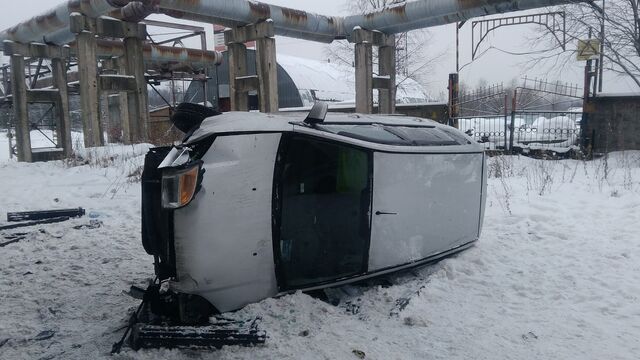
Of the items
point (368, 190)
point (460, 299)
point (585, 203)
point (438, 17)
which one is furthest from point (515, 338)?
point (438, 17)

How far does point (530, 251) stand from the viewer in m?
4.68

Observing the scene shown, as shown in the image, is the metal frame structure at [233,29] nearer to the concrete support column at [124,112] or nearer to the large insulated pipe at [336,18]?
the large insulated pipe at [336,18]

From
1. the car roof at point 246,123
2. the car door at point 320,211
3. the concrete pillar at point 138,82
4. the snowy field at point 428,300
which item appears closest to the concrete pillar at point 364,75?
the concrete pillar at point 138,82

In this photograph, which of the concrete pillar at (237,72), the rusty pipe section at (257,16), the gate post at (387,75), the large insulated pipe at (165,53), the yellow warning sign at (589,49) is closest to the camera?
the rusty pipe section at (257,16)

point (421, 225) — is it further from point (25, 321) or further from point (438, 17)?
point (438, 17)

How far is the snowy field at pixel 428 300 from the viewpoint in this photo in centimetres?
282

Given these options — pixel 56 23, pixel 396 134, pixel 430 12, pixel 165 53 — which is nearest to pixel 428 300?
pixel 396 134

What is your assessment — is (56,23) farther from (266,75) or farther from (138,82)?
(266,75)

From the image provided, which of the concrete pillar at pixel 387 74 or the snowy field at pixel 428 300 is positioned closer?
the snowy field at pixel 428 300

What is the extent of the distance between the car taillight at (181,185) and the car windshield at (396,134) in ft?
3.25

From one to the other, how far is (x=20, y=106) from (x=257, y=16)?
8.67m

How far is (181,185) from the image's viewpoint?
270 cm

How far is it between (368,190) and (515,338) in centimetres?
137

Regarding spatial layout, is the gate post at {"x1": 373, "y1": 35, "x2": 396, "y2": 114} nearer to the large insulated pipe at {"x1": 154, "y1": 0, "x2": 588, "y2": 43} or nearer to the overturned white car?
the large insulated pipe at {"x1": 154, "y1": 0, "x2": 588, "y2": 43}
